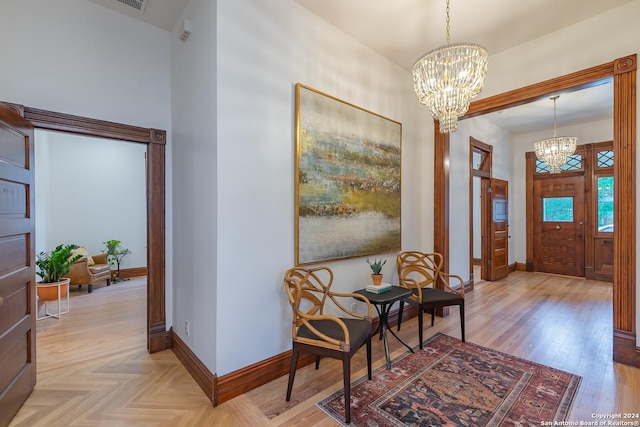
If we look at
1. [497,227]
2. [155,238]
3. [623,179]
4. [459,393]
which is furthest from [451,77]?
[497,227]

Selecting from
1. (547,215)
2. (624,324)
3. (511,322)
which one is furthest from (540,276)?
(624,324)

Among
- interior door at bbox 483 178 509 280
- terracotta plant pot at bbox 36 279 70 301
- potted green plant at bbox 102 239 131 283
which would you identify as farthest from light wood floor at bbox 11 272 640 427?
potted green plant at bbox 102 239 131 283

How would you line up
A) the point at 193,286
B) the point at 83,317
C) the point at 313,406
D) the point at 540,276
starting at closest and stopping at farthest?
the point at 313,406
the point at 193,286
the point at 83,317
the point at 540,276

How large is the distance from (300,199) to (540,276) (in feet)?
20.3

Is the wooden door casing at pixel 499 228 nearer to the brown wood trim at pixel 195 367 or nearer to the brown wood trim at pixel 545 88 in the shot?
the brown wood trim at pixel 545 88

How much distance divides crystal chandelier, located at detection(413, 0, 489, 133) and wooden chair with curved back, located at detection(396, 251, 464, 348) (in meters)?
1.74

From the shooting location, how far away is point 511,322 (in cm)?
352

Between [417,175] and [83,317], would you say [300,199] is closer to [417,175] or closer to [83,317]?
[417,175]

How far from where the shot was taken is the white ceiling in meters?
2.57

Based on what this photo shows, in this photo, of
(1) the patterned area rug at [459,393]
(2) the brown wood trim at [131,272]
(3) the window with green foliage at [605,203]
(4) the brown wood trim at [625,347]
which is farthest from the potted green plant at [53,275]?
(3) the window with green foliage at [605,203]

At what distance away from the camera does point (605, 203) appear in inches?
222

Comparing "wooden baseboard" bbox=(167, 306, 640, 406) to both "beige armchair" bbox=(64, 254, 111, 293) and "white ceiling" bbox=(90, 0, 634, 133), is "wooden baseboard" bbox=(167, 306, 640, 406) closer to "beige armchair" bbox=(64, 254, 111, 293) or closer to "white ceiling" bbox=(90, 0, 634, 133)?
"white ceiling" bbox=(90, 0, 634, 133)

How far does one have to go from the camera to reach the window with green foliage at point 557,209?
6.05 m

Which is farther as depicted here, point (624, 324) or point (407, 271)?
point (407, 271)
